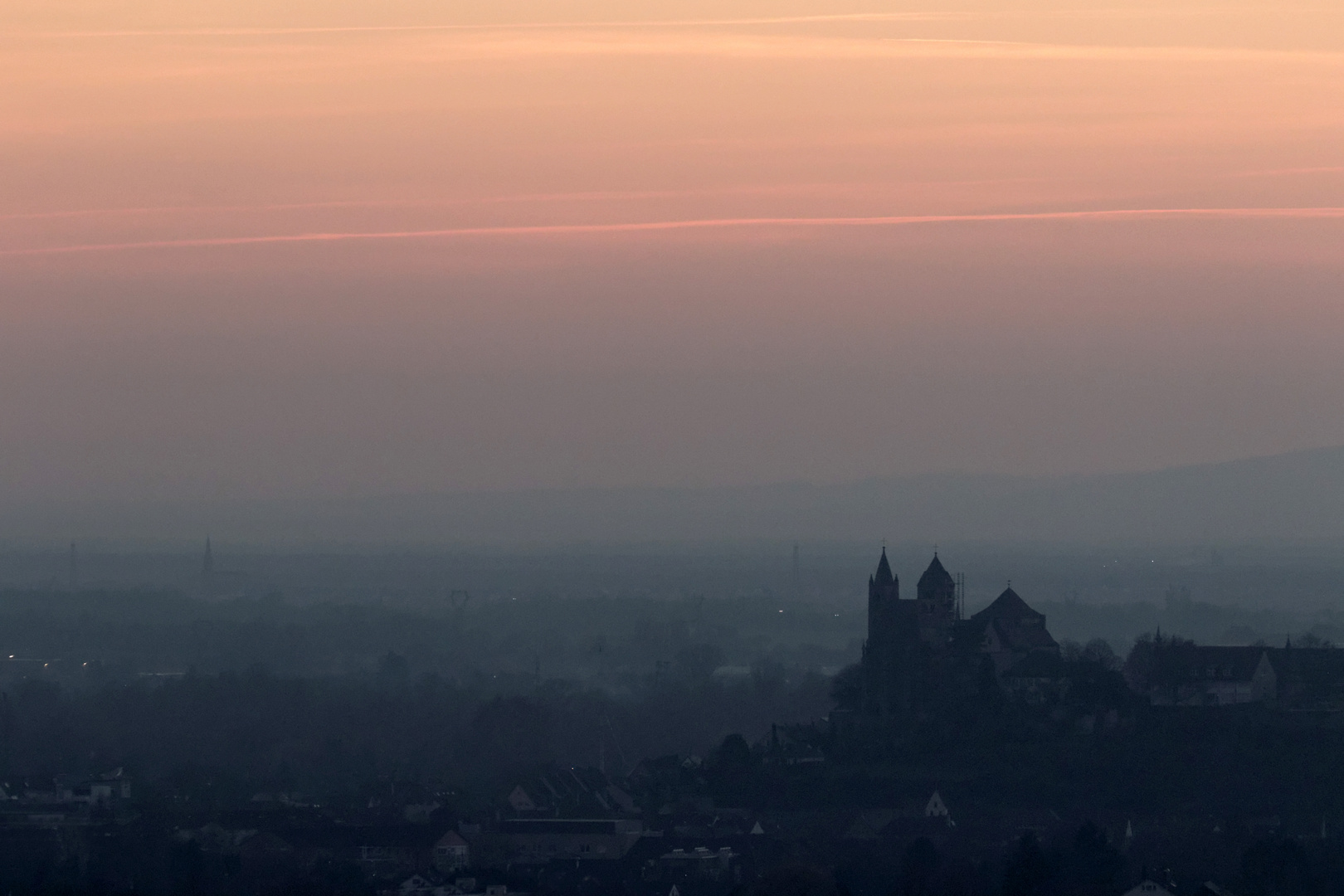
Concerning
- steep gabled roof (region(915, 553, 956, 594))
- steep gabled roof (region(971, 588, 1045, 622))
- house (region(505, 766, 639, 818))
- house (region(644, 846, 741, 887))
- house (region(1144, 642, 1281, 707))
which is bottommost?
house (region(644, 846, 741, 887))

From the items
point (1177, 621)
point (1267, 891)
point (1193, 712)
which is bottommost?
point (1267, 891)

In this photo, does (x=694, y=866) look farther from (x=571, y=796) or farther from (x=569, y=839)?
(x=571, y=796)

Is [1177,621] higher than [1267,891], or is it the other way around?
[1177,621]

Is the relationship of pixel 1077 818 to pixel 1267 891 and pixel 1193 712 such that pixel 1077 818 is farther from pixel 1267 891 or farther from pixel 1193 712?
pixel 1267 891

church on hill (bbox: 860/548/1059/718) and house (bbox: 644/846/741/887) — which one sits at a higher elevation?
church on hill (bbox: 860/548/1059/718)

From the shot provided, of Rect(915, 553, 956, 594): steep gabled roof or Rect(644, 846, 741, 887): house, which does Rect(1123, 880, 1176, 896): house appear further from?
Rect(915, 553, 956, 594): steep gabled roof

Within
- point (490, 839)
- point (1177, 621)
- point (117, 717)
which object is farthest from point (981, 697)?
point (1177, 621)

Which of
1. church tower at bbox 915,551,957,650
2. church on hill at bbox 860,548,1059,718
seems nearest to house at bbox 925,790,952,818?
church on hill at bbox 860,548,1059,718
